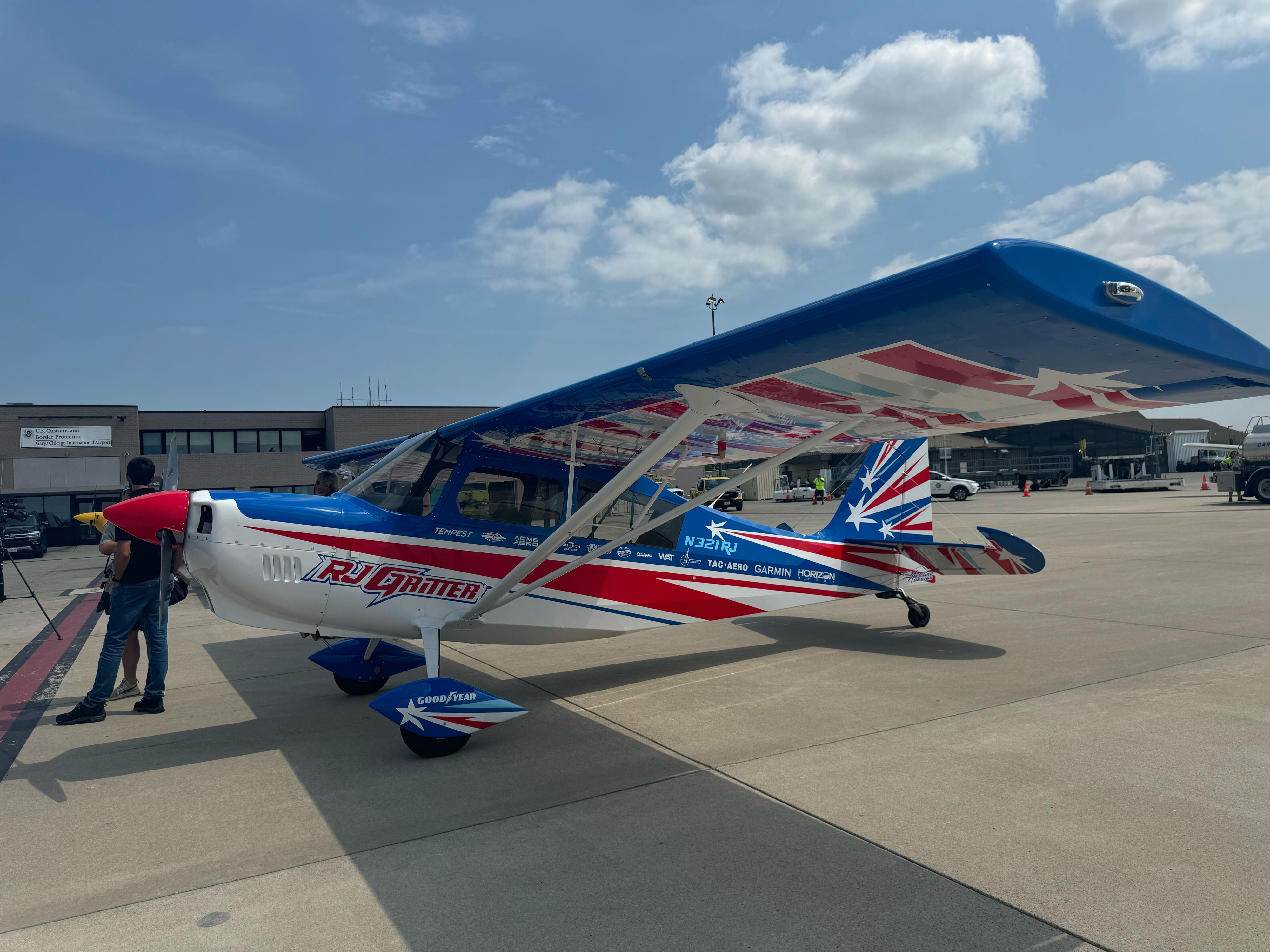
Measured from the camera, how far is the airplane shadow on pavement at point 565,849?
8.78 feet

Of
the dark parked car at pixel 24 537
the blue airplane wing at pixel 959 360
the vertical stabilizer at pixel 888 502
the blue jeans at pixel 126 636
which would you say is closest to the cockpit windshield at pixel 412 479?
the blue airplane wing at pixel 959 360

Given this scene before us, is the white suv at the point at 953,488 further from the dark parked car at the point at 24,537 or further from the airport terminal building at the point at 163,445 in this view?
the dark parked car at the point at 24,537

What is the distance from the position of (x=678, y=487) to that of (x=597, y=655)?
2814 centimetres

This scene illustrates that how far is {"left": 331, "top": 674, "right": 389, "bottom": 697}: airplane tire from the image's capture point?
20.6 feet

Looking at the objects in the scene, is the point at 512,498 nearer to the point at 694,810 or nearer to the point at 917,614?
the point at 694,810

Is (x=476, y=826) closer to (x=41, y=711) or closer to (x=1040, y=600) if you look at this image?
(x=41, y=711)

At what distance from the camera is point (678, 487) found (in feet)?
117

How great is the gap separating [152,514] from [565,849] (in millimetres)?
3262

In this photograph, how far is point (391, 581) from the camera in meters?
5.25

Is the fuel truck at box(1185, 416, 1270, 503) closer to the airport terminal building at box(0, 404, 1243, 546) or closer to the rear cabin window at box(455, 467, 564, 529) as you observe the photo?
the airport terminal building at box(0, 404, 1243, 546)

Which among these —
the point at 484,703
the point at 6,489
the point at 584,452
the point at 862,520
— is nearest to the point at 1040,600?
the point at 862,520

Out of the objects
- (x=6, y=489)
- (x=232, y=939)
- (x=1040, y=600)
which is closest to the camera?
(x=232, y=939)

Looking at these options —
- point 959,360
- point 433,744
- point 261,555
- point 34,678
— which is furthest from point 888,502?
point 34,678

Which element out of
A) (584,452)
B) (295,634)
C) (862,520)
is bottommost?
(295,634)
